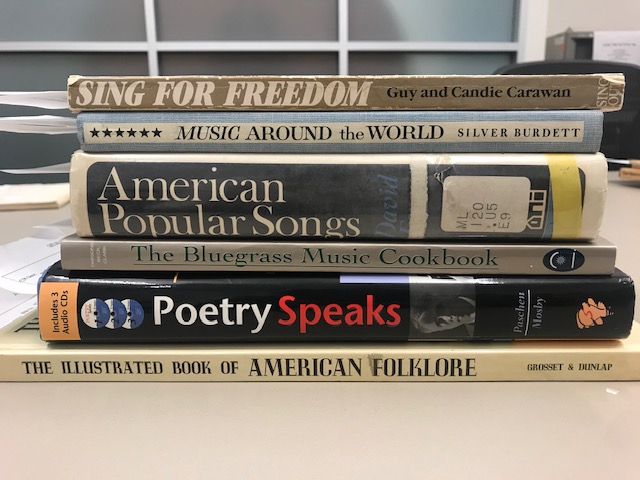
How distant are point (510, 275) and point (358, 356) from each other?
0.37 feet

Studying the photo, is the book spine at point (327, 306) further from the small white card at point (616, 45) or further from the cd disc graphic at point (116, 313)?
the small white card at point (616, 45)

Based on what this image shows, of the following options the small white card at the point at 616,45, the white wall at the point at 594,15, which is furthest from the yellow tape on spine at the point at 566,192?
the white wall at the point at 594,15

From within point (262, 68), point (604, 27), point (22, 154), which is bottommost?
point (22, 154)

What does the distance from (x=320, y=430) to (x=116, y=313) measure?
15 cm

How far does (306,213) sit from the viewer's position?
34 cm

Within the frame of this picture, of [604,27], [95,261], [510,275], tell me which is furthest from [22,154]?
[604,27]

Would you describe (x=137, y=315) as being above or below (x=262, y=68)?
below

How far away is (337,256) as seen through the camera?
0.34 m

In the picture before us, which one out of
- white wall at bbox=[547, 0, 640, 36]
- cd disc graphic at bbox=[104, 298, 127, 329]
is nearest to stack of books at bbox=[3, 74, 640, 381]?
cd disc graphic at bbox=[104, 298, 127, 329]

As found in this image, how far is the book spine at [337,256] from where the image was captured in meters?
0.34

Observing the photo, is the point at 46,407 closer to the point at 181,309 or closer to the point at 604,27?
the point at 181,309

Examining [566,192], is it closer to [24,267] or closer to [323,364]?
[323,364]

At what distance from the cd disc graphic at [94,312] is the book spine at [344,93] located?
0.41 feet

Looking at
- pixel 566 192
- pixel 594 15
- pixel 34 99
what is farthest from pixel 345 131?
pixel 594 15
